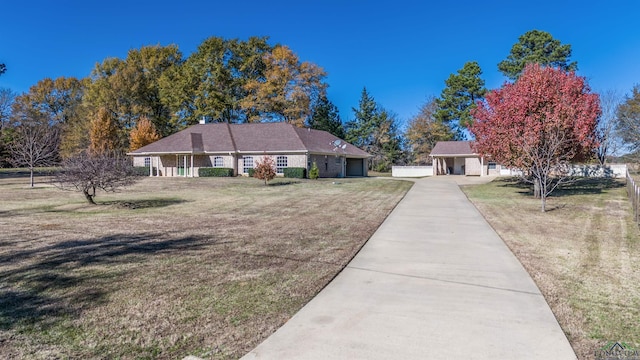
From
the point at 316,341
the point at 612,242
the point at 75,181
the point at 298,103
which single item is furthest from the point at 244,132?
the point at 316,341

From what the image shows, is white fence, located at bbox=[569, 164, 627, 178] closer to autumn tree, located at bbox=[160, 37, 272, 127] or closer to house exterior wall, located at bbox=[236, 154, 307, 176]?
house exterior wall, located at bbox=[236, 154, 307, 176]

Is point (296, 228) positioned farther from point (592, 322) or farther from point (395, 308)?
point (592, 322)

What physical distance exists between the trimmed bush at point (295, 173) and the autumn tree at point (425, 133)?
2722cm

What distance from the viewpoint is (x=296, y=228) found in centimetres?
996

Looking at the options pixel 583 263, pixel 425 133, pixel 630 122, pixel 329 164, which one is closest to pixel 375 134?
pixel 425 133

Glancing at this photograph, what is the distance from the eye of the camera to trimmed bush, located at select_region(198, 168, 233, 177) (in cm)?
3222

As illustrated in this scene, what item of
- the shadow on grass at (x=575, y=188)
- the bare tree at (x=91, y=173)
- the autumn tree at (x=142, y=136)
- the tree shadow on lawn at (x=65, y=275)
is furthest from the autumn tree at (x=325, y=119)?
the tree shadow on lawn at (x=65, y=275)

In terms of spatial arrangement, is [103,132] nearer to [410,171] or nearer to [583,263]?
[410,171]

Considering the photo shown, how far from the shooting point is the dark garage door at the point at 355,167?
135 ft

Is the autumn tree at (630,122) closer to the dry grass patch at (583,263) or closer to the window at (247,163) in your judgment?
the dry grass patch at (583,263)

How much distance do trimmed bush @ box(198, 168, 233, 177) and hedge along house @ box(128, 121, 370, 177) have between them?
1283mm

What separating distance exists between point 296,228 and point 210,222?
2.63 m

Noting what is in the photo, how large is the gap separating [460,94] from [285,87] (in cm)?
2474

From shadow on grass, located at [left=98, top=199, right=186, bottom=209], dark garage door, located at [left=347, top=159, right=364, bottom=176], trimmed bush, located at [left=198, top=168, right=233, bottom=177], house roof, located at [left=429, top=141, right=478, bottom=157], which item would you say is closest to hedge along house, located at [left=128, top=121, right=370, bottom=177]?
trimmed bush, located at [left=198, top=168, right=233, bottom=177]
